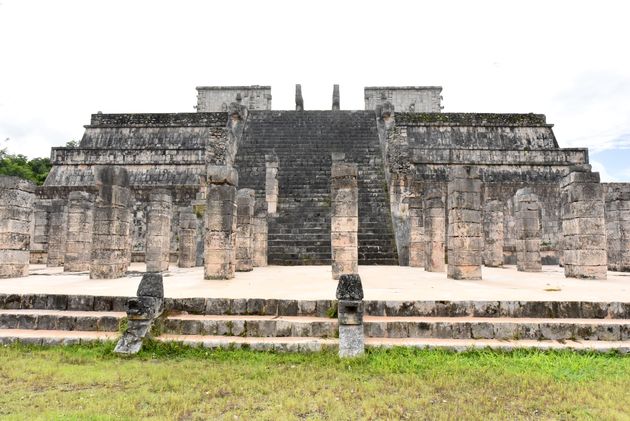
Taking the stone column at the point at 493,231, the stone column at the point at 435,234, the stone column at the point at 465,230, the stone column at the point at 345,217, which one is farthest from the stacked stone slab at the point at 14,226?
the stone column at the point at 493,231

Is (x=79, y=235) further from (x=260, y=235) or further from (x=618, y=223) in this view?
(x=618, y=223)

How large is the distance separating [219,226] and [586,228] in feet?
32.9

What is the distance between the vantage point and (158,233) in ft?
42.7

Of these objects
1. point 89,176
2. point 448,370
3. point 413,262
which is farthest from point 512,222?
point 89,176

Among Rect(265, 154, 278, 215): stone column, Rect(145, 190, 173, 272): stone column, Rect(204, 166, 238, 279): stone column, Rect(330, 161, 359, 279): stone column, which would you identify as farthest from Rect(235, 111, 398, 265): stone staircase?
Rect(204, 166, 238, 279): stone column

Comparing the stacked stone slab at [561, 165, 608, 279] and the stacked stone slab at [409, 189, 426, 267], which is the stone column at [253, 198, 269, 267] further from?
the stacked stone slab at [561, 165, 608, 279]

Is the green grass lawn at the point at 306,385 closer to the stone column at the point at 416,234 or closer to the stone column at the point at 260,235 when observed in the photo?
the stone column at the point at 260,235

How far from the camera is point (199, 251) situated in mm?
16391

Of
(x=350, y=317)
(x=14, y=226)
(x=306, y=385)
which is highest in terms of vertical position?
(x=14, y=226)

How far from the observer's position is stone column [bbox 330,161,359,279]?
33.9 ft

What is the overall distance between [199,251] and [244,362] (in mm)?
11885

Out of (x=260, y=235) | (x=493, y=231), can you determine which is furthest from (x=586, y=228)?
(x=260, y=235)

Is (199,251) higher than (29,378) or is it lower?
higher

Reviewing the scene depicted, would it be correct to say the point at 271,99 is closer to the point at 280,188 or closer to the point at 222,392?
the point at 280,188
